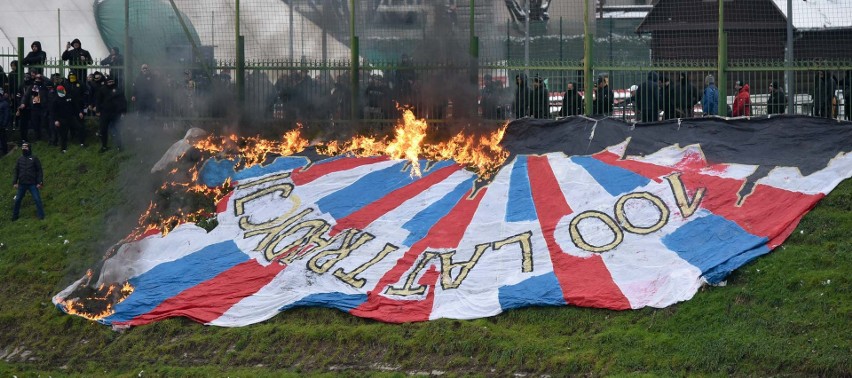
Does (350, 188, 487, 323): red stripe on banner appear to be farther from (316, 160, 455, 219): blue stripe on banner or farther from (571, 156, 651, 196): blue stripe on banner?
(571, 156, 651, 196): blue stripe on banner

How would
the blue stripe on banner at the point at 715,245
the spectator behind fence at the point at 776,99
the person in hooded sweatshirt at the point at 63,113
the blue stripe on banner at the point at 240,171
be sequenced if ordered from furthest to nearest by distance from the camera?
the person in hooded sweatshirt at the point at 63,113, the blue stripe on banner at the point at 240,171, the spectator behind fence at the point at 776,99, the blue stripe on banner at the point at 715,245

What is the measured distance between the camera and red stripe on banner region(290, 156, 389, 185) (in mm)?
20656

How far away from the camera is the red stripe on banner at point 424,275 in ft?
56.2

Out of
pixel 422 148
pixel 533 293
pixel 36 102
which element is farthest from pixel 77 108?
pixel 533 293

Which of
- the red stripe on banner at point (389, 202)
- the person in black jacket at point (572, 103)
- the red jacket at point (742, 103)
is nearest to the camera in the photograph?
the red stripe on banner at point (389, 202)

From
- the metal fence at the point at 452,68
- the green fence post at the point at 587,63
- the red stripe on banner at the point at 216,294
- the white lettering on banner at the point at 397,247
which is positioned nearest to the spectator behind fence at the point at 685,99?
the metal fence at the point at 452,68

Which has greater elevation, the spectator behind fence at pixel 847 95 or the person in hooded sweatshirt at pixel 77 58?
the person in hooded sweatshirt at pixel 77 58

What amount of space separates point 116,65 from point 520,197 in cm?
969

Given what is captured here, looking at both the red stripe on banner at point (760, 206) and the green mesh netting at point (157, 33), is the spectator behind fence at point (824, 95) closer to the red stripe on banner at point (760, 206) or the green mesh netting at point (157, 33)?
the red stripe on banner at point (760, 206)

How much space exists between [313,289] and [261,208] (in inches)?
104

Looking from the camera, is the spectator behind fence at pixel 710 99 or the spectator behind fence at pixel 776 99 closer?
the spectator behind fence at pixel 776 99

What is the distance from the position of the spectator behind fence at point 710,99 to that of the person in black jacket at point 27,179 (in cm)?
1196

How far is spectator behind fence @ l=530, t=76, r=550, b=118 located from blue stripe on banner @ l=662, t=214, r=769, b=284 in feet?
16.3

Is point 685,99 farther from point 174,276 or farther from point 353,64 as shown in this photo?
point 174,276
